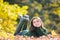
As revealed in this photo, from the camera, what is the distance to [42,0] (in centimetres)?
2114

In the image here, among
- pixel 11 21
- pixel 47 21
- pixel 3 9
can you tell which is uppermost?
pixel 3 9

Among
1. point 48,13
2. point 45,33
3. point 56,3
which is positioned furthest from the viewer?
point 48,13

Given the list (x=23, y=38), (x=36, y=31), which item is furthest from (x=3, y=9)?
(x=23, y=38)

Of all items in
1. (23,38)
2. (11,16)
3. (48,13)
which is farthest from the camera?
(48,13)

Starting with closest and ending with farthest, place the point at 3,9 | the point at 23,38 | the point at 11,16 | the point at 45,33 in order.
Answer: the point at 23,38 → the point at 45,33 → the point at 3,9 → the point at 11,16

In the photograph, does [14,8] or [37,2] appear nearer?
[14,8]

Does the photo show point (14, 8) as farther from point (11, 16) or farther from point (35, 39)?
point (35, 39)

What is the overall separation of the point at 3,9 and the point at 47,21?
11.2 m

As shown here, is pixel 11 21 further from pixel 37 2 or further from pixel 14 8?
pixel 37 2

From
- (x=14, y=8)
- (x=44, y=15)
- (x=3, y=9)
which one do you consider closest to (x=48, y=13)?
(x=44, y=15)

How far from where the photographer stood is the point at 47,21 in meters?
21.6

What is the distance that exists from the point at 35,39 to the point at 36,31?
0.63m

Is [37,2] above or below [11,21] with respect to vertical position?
below

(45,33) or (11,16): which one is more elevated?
(45,33)
